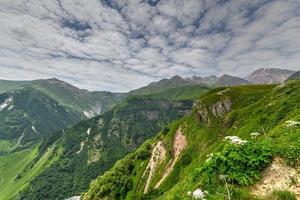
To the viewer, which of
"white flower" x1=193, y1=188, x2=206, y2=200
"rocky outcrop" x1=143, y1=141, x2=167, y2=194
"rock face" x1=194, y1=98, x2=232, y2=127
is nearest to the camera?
"white flower" x1=193, y1=188, x2=206, y2=200

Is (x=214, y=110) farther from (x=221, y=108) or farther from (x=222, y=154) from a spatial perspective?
(x=222, y=154)

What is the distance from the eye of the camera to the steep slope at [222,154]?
869 inches

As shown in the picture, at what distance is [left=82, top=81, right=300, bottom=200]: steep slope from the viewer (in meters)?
22.1

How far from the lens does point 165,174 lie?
393ft

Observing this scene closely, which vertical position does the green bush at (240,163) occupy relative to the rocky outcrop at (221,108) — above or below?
below

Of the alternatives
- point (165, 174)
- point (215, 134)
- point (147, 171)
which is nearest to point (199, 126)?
point (215, 134)

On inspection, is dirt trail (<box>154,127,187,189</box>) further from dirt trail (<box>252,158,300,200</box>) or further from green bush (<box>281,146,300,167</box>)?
green bush (<box>281,146,300,167</box>)

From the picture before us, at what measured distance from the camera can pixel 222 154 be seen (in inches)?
931

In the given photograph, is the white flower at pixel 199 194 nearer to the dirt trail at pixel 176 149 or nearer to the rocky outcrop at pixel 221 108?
the dirt trail at pixel 176 149

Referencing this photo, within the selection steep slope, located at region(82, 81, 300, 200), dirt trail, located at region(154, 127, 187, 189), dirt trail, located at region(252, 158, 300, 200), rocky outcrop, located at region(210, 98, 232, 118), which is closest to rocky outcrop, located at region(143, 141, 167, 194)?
steep slope, located at region(82, 81, 300, 200)

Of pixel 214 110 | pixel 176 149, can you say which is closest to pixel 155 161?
pixel 176 149

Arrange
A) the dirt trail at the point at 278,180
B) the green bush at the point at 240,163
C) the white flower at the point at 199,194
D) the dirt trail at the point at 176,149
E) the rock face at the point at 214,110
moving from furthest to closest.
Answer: the rock face at the point at 214,110, the dirt trail at the point at 176,149, the green bush at the point at 240,163, the white flower at the point at 199,194, the dirt trail at the point at 278,180

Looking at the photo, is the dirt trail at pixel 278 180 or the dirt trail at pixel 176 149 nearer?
the dirt trail at pixel 278 180

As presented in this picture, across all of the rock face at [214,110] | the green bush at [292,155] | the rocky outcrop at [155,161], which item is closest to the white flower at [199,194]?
the green bush at [292,155]
